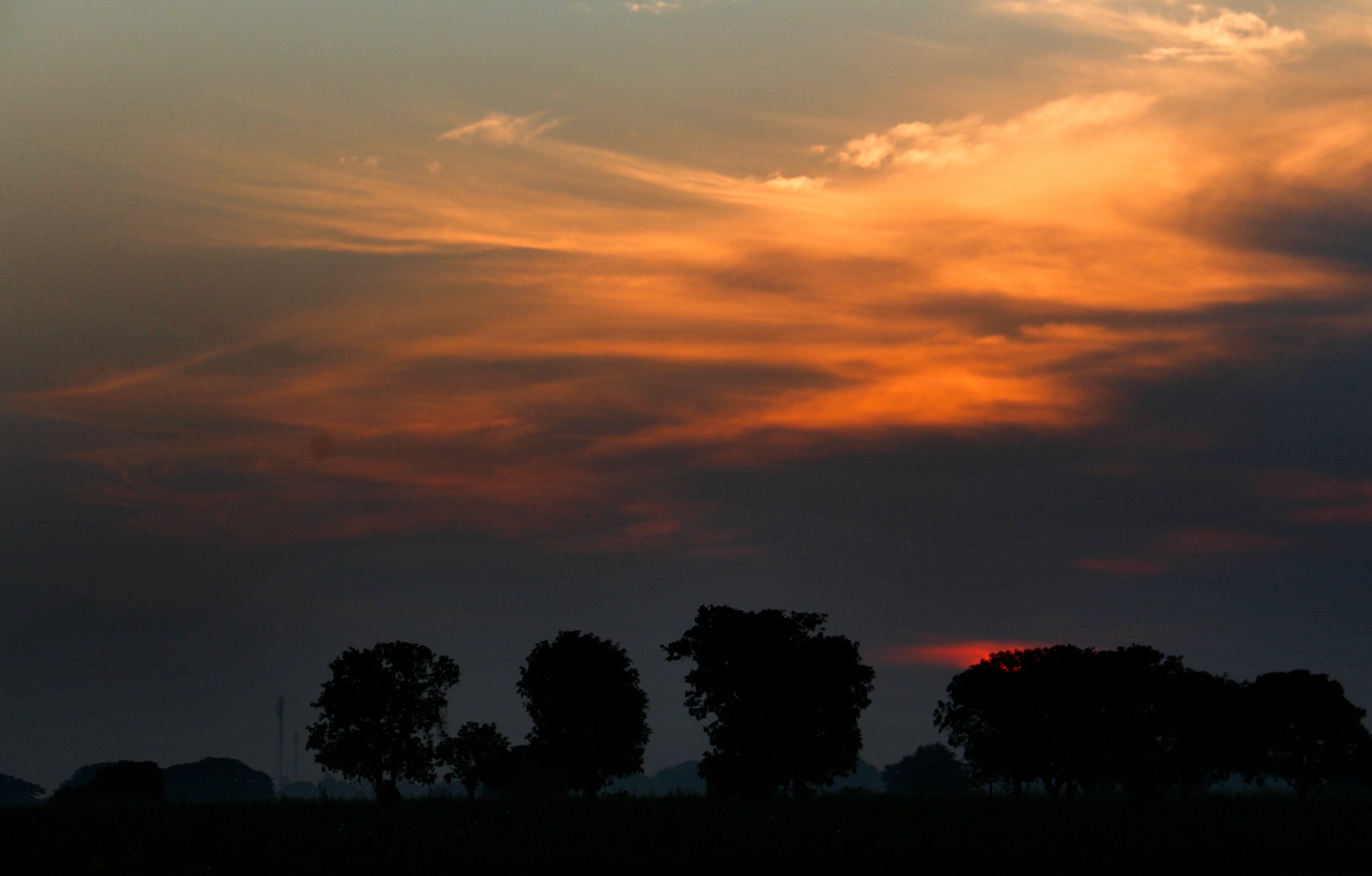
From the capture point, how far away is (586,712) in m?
123

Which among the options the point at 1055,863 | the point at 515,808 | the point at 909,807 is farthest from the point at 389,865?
the point at 909,807

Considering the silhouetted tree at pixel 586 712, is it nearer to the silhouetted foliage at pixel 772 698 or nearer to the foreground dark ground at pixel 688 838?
the silhouetted foliage at pixel 772 698

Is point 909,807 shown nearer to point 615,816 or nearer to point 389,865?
point 615,816

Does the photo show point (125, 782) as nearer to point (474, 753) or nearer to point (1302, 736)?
point (474, 753)

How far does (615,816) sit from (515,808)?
1080cm

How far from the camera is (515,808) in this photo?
76.9m

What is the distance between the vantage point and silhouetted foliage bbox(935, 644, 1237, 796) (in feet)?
378

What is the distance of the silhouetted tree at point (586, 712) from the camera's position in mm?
122625

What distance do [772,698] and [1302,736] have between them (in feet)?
179

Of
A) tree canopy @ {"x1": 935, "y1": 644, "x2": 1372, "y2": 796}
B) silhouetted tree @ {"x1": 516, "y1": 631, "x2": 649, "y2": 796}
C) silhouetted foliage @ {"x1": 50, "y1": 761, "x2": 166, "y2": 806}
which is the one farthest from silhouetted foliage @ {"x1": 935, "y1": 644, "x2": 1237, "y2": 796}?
silhouetted foliage @ {"x1": 50, "y1": 761, "x2": 166, "y2": 806}

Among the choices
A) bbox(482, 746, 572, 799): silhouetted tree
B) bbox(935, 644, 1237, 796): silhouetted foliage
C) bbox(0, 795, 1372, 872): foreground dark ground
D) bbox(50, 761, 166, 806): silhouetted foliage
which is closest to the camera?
bbox(0, 795, 1372, 872): foreground dark ground

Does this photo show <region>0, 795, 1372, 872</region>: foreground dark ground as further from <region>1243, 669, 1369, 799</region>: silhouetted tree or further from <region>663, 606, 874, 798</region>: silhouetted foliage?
<region>1243, 669, 1369, 799</region>: silhouetted tree

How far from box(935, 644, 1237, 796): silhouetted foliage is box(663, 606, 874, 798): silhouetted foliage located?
1101 centimetres

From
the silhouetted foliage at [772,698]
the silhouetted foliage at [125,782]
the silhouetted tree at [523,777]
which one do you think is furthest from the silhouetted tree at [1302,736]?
the silhouetted foliage at [125,782]
